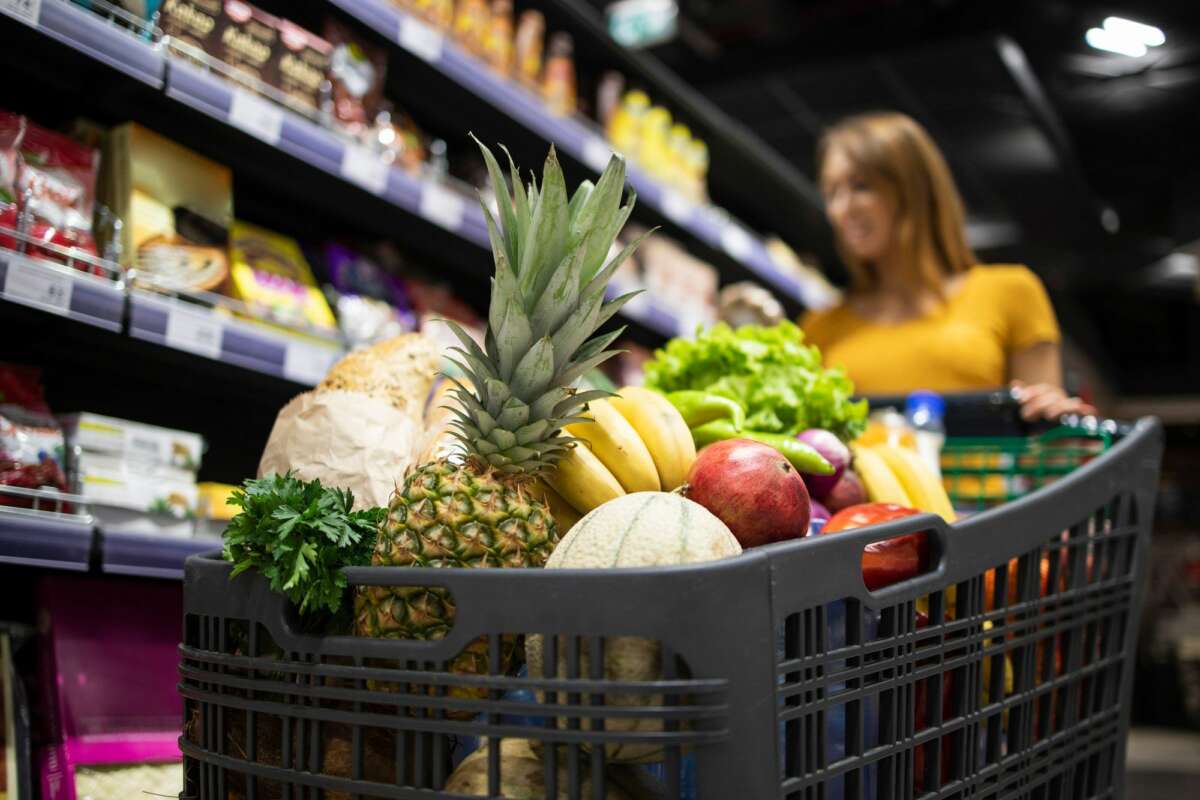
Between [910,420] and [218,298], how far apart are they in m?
1.39

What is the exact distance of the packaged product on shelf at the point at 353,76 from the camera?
7.93ft

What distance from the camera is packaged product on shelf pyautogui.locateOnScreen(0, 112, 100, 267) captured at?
69.3 inches

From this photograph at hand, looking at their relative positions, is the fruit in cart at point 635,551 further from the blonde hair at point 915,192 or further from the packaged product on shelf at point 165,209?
the blonde hair at point 915,192

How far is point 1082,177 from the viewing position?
28.8 feet

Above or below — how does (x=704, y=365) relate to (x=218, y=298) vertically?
below

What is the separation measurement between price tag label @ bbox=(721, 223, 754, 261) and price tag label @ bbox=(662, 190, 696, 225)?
0.25 meters

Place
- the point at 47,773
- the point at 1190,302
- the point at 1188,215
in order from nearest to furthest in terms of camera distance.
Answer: the point at 47,773
the point at 1188,215
the point at 1190,302

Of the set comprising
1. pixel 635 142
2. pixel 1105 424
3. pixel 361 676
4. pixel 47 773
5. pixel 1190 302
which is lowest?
pixel 47 773

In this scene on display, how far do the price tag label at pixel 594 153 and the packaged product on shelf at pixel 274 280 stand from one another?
94 cm

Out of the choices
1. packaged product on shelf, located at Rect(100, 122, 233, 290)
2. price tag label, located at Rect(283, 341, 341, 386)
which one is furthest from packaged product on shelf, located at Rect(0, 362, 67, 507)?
price tag label, located at Rect(283, 341, 341, 386)

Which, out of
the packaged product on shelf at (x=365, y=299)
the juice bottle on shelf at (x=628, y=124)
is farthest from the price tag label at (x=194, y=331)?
the juice bottle on shelf at (x=628, y=124)

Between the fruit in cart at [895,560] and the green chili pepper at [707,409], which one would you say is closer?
the fruit in cart at [895,560]

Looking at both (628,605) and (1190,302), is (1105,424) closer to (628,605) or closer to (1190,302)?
(628,605)

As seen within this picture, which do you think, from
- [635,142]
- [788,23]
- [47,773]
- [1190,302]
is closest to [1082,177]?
[788,23]
